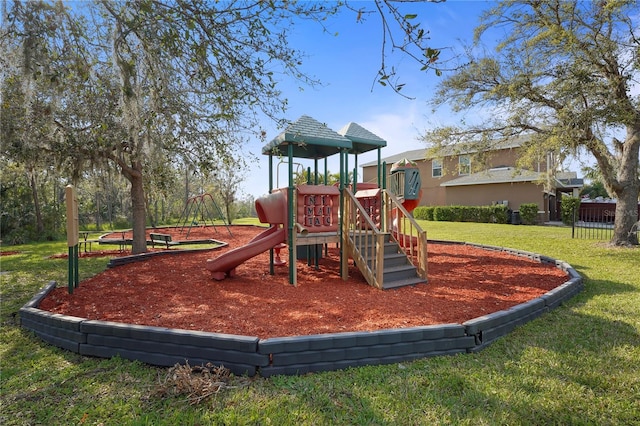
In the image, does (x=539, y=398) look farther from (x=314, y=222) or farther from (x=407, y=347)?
(x=314, y=222)

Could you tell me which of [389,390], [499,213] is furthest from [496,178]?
[389,390]

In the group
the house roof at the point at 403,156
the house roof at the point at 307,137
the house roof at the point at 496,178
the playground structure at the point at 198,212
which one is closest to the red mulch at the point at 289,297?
the house roof at the point at 307,137

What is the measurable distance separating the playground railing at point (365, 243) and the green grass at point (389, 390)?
2.17 m

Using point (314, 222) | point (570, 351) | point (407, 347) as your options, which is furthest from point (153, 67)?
point (570, 351)

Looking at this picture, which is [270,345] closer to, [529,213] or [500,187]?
[529,213]

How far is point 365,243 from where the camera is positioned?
5922 millimetres

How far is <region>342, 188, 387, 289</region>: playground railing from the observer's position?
540cm

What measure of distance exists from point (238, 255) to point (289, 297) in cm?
157

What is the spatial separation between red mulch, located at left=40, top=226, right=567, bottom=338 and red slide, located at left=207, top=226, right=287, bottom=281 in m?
0.19

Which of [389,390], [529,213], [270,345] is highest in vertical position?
[529,213]

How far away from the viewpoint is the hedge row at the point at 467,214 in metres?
19.2

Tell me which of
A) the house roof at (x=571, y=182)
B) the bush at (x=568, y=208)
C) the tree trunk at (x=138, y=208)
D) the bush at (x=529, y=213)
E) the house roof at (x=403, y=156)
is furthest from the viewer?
the house roof at (x=403, y=156)

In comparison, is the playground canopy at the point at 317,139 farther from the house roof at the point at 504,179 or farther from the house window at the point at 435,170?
the house window at the point at 435,170

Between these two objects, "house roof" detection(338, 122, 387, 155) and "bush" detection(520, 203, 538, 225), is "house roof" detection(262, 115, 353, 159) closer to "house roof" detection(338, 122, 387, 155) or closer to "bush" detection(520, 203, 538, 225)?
"house roof" detection(338, 122, 387, 155)
